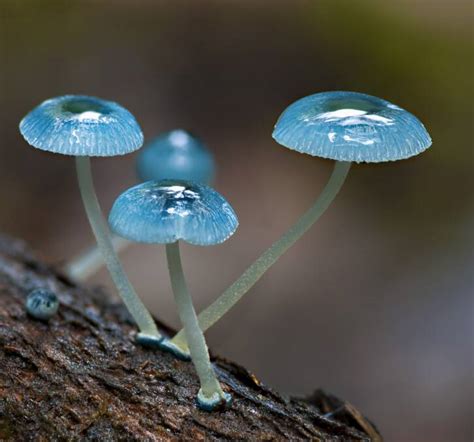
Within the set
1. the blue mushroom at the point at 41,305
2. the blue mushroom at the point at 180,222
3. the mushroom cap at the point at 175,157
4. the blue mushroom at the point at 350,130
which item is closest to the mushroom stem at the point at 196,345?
the blue mushroom at the point at 180,222

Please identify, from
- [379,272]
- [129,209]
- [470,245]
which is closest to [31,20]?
[379,272]

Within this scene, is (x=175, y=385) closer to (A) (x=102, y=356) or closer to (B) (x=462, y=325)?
(A) (x=102, y=356)

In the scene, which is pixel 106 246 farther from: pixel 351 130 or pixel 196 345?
pixel 351 130

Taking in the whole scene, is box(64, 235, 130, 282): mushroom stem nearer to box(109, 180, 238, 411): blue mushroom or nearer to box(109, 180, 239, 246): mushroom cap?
box(109, 180, 238, 411): blue mushroom

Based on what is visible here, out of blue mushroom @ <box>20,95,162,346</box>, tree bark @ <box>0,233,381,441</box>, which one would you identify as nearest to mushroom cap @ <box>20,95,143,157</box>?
blue mushroom @ <box>20,95,162,346</box>

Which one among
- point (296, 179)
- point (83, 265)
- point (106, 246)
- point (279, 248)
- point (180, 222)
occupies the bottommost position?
point (83, 265)

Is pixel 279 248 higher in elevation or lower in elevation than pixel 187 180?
lower

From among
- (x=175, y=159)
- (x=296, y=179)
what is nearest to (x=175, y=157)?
(x=175, y=159)
